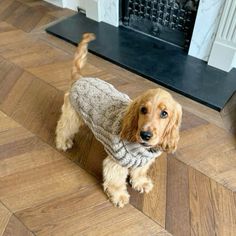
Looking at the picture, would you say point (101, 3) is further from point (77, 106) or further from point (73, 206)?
point (73, 206)

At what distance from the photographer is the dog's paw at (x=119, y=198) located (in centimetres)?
133

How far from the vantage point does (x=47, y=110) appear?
180cm

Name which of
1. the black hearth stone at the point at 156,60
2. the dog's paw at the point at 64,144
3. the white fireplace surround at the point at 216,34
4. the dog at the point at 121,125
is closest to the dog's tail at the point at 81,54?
the dog at the point at 121,125

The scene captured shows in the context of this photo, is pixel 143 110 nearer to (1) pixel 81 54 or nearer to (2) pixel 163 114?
(2) pixel 163 114

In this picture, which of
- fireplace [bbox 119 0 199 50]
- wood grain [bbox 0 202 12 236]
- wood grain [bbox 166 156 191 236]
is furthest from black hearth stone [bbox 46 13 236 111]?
wood grain [bbox 0 202 12 236]

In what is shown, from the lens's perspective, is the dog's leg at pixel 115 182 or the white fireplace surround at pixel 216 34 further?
the white fireplace surround at pixel 216 34

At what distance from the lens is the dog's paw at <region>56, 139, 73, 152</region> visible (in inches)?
61.0

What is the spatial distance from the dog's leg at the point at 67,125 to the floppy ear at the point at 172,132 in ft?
1.63

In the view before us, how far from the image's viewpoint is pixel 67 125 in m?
1.46

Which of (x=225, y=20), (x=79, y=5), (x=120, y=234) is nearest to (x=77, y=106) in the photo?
(x=120, y=234)

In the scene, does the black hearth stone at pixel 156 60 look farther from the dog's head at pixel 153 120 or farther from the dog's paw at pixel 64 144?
the dog's head at pixel 153 120

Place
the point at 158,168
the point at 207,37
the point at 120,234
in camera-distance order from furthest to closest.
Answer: the point at 207,37 < the point at 158,168 < the point at 120,234

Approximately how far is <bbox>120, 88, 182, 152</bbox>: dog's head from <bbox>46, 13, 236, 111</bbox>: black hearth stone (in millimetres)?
892

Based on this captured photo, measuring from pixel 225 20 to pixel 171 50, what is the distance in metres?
0.46
